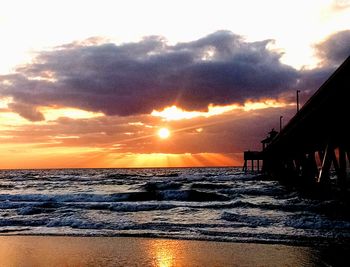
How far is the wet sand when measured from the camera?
8305mm

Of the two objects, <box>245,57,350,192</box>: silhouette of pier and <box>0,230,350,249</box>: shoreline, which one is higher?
<box>245,57,350,192</box>: silhouette of pier

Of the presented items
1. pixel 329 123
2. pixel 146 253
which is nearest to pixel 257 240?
pixel 146 253

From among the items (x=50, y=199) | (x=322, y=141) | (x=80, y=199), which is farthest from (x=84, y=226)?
(x=50, y=199)

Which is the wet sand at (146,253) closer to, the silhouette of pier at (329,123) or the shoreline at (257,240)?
the shoreline at (257,240)

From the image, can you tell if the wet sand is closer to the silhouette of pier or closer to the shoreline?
the shoreline

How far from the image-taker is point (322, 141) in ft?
62.8

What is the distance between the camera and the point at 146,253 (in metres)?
9.21

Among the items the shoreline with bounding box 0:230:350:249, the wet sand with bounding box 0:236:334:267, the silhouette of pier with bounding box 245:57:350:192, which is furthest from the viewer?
the silhouette of pier with bounding box 245:57:350:192

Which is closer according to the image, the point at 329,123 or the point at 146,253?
the point at 146,253

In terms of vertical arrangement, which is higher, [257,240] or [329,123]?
[329,123]

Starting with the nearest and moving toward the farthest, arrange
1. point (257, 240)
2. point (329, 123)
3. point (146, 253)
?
1. point (146, 253)
2. point (257, 240)
3. point (329, 123)

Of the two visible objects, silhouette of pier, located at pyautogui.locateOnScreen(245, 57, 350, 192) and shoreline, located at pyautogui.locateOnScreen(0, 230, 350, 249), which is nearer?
shoreline, located at pyautogui.locateOnScreen(0, 230, 350, 249)

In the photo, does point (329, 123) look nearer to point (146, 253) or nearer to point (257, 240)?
point (257, 240)

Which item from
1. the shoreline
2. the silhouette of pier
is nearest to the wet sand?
the shoreline
